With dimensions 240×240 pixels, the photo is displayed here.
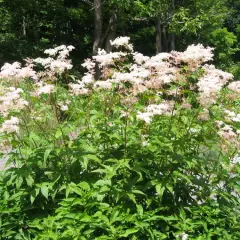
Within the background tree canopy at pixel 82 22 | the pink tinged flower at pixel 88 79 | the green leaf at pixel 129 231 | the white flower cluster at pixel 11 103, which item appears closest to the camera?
the green leaf at pixel 129 231

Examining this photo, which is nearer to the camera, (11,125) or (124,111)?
(11,125)

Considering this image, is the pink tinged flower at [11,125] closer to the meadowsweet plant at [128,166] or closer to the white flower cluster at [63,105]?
the meadowsweet plant at [128,166]

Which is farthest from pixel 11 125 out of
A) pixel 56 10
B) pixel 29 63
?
pixel 56 10

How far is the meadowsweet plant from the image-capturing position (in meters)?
2.77

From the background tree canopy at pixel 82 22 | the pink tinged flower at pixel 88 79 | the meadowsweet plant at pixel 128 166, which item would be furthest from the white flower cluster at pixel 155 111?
the background tree canopy at pixel 82 22

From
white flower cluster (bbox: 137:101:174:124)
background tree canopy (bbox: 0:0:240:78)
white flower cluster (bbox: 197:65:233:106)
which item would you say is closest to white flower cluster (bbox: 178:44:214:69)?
white flower cluster (bbox: 197:65:233:106)

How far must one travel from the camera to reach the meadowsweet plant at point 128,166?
2766 millimetres

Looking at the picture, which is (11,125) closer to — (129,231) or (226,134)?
(129,231)

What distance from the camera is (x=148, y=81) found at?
11.0 feet

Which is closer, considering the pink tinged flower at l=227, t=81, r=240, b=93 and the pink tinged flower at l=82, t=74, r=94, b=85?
the pink tinged flower at l=82, t=74, r=94, b=85

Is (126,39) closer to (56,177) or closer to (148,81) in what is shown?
(148,81)

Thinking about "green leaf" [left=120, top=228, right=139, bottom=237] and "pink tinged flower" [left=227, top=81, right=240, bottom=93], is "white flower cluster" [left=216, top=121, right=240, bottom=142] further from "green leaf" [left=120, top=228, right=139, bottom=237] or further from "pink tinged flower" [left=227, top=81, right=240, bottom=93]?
"green leaf" [left=120, top=228, right=139, bottom=237]

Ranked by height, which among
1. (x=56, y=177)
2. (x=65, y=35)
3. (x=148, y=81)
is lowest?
(x=65, y=35)

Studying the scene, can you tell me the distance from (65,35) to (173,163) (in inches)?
716
